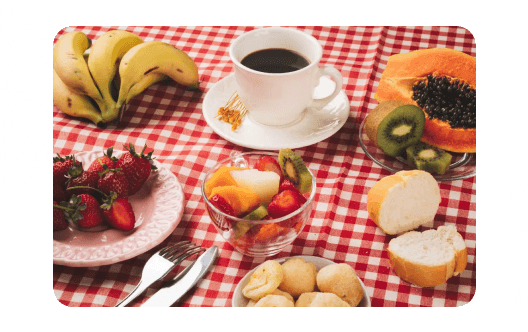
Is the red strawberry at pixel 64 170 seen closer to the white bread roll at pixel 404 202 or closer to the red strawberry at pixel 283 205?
the red strawberry at pixel 283 205

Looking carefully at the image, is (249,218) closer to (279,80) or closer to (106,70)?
(279,80)

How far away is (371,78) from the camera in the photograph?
171cm

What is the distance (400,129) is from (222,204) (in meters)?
0.54

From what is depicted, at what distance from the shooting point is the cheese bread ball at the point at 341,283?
103cm

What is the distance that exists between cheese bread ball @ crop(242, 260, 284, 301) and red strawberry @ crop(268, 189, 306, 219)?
0.33 ft

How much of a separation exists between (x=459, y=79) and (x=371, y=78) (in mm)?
336

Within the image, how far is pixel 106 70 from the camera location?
152 cm

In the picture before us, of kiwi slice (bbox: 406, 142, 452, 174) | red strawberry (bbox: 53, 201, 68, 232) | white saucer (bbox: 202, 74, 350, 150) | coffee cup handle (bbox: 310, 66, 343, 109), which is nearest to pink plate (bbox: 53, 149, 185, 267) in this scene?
red strawberry (bbox: 53, 201, 68, 232)

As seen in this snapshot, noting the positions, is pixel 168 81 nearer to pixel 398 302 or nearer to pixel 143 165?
pixel 143 165

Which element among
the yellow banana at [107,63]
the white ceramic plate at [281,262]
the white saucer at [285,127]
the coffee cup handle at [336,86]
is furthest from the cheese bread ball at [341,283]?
the yellow banana at [107,63]

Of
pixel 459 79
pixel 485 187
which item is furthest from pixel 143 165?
pixel 459 79

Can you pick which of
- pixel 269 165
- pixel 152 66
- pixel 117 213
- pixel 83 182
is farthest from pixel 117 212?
pixel 152 66

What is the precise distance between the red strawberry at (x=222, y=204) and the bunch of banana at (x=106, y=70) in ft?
1.91

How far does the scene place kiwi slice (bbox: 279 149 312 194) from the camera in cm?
117
